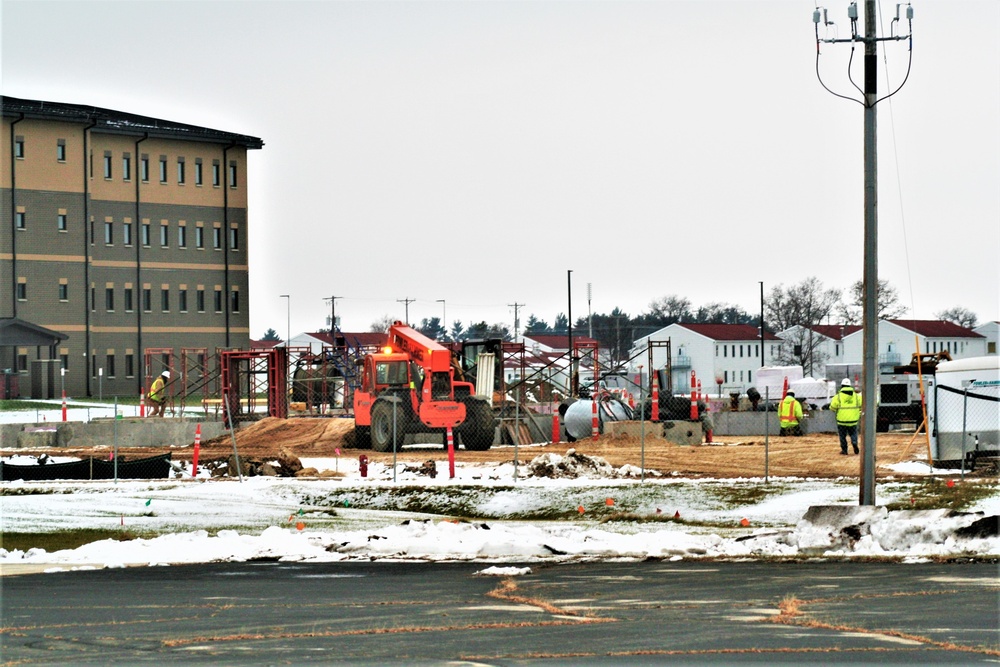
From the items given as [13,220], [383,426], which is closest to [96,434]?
[383,426]

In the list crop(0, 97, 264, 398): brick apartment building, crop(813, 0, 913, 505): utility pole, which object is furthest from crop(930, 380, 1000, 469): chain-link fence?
crop(0, 97, 264, 398): brick apartment building

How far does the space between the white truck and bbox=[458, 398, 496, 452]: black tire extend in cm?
1171

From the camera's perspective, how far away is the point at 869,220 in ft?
64.1

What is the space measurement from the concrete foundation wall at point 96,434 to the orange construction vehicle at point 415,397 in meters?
9.25

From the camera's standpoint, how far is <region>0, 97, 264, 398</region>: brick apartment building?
68.9 meters

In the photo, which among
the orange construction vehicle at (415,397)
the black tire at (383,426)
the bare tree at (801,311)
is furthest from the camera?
the bare tree at (801,311)

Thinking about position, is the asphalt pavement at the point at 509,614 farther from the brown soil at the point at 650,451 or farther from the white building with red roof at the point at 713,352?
the white building with red roof at the point at 713,352

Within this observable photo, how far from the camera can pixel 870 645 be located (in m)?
11.0

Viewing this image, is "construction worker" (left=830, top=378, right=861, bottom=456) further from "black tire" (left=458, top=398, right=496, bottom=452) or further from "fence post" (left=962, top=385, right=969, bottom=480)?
"black tire" (left=458, top=398, right=496, bottom=452)

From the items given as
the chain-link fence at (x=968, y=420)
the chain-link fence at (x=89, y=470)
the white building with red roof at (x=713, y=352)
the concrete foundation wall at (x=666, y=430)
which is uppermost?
the white building with red roof at (x=713, y=352)

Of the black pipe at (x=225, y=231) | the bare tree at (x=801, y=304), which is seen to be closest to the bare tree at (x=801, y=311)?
the bare tree at (x=801, y=304)

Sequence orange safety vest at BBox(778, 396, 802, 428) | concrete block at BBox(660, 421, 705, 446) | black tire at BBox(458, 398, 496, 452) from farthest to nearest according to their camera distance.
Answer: orange safety vest at BBox(778, 396, 802, 428) → concrete block at BBox(660, 421, 705, 446) → black tire at BBox(458, 398, 496, 452)

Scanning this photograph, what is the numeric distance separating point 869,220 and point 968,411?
377 inches

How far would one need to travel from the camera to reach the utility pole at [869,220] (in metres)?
19.5
